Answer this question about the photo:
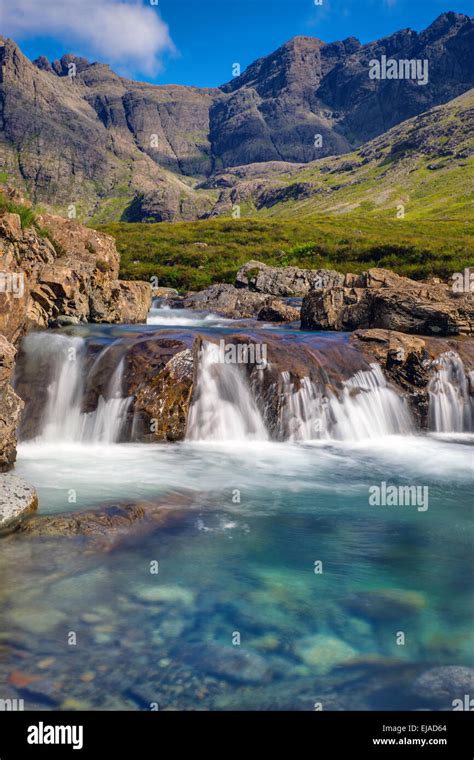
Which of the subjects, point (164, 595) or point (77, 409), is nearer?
point (164, 595)

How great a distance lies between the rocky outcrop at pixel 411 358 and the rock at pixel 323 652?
14374 millimetres

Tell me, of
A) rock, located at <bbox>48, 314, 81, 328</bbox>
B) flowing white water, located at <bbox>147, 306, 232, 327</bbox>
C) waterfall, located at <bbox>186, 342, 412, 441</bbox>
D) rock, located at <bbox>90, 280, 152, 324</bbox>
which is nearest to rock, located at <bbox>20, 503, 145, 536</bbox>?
waterfall, located at <bbox>186, 342, 412, 441</bbox>

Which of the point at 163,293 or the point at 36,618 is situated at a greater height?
the point at 163,293

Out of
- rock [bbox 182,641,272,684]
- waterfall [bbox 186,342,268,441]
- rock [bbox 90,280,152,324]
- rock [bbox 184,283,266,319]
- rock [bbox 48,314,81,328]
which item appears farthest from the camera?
rock [bbox 184,283,266,319]

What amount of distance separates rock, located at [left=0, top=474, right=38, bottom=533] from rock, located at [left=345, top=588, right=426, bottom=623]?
19.2 ft

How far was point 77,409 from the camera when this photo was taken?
56.7 feet

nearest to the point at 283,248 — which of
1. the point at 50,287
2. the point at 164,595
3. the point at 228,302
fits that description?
the point at 228,302

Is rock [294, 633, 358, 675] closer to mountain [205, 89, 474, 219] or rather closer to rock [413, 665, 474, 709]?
rock [413, 665, 474, 709]

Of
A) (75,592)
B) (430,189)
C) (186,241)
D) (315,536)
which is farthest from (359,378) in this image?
(430,189)

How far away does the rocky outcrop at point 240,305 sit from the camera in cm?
3553

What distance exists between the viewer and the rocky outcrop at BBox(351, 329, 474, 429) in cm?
2089

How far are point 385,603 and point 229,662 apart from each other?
9.06ft

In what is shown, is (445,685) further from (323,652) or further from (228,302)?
(228,302)

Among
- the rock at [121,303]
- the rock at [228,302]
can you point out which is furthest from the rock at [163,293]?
the rock at [121,303]
